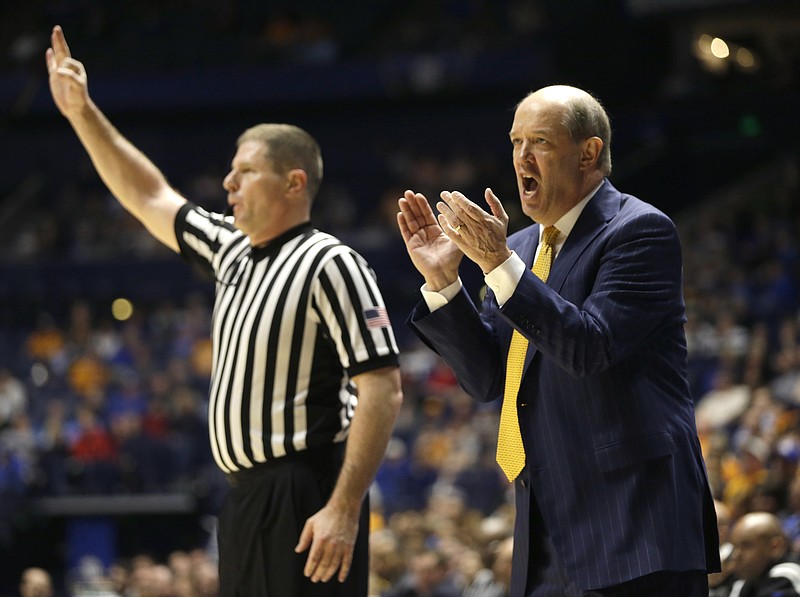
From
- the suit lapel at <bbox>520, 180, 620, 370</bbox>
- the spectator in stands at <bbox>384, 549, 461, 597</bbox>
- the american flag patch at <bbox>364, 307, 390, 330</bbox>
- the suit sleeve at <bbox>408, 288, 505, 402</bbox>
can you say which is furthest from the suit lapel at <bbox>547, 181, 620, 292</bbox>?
the spectator in stands at <bbox>384, 549, 461, 597</bbox>

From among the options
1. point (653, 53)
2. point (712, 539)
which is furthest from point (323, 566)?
point (653, 53)

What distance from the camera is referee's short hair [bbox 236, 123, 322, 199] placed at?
3568 mm

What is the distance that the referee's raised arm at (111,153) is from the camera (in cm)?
A: 385

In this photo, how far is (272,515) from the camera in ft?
10.9

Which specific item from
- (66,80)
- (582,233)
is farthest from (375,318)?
(66,80)

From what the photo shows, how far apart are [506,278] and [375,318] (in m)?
1.01

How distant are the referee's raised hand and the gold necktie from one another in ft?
5.94

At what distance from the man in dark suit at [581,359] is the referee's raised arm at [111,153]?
58.3 inches

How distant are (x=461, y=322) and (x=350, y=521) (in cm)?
87

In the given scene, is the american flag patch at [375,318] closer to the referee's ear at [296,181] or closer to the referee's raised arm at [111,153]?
the referee's ear at [296,181]

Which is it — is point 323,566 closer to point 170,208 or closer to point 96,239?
point 170,208

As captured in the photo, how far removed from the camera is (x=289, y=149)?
11.7 feet

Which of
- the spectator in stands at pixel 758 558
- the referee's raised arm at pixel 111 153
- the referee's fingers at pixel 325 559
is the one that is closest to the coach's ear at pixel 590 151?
the referee's fingers at pixel 325 559

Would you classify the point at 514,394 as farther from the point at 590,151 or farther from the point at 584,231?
the point at 590,151
